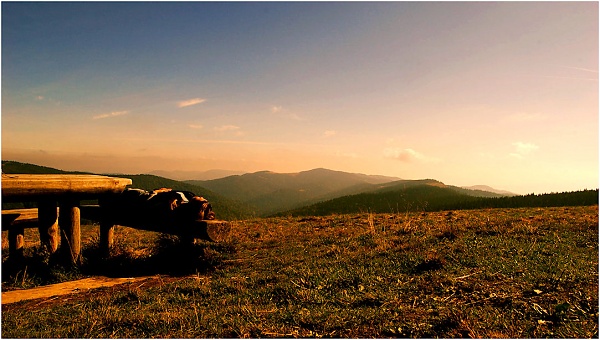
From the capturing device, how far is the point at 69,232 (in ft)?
21.7

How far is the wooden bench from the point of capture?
611 centimetres

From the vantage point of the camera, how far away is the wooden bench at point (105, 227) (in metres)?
6.11

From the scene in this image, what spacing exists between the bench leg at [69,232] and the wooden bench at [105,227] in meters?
0.65

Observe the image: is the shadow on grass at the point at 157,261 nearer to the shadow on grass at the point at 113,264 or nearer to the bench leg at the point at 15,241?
the shadow on grass at the point at 113,264

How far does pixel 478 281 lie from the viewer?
4488 millimetres

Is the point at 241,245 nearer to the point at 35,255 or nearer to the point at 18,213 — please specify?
the point at 35,255

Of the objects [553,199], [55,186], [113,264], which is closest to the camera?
[55,186]

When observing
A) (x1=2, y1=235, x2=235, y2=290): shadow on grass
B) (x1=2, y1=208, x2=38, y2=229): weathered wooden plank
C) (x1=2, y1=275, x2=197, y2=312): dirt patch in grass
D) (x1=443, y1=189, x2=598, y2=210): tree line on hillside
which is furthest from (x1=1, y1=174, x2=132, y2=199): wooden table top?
(x1=443, y1=189, x2=598, y2=210): tree line on hillside

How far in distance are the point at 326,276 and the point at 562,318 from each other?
9.14 feet

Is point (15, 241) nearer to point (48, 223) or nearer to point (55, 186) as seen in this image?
point (48, 223)

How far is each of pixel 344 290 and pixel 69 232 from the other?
5532mm

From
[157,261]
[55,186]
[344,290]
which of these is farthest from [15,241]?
[344,290]

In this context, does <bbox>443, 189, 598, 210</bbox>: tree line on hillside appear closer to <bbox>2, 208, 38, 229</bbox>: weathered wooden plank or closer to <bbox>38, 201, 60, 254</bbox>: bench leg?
<bbox>38, 201, 60, 254</bbox>: bench leg

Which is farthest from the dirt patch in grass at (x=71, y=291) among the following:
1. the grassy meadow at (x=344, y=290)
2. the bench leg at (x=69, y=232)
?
the bench leg at (x=69, y=232)
